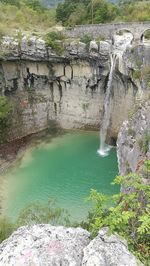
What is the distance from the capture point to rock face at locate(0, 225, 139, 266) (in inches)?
320

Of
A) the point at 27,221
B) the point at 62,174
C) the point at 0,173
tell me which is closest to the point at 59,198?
the point at 62,174

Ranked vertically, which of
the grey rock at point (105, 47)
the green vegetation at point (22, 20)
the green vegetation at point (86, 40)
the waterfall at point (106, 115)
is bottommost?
the waterfall at point (106, 115)

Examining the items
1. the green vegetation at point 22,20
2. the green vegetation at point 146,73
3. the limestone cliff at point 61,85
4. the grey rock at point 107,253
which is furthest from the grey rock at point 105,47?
the grey rock at point 107,253

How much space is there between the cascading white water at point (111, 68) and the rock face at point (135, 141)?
8.46 m

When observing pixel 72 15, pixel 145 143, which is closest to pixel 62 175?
pixel 145 143

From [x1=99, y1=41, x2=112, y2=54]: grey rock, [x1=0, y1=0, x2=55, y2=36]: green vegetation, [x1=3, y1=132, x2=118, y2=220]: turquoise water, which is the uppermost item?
[x1=0, y1=0, x2=55, y2=36]: green vegetation

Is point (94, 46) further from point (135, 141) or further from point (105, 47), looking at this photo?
point (135, 141)

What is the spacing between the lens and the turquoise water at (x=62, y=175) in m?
22.9

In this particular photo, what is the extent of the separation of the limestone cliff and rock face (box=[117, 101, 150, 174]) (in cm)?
816

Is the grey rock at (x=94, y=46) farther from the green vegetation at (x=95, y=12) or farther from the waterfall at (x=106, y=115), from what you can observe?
the green vegetation at (x=95, y=12)

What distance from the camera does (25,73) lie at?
31.7m

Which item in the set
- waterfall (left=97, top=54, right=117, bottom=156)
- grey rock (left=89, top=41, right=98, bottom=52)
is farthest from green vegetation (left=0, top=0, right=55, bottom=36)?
waterfall (left=97, top=54, right=117, bottom=156)

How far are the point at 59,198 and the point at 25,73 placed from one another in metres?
13.1

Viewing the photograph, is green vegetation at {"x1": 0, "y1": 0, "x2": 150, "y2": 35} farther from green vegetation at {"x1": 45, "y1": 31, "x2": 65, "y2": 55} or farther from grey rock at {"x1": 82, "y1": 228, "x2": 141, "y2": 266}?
grey rock at {"x1": 82, "y1": 228, "x2": 141, "y2": 266}
